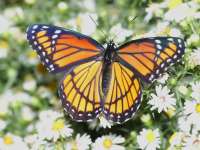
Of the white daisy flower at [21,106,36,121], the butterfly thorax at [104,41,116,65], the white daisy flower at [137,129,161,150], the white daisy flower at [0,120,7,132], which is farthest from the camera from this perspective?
the white daisy flower at [21,106,36,121]

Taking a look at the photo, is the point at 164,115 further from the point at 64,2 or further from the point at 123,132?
the point at 64,2

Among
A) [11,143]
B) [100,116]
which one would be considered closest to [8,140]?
[11,143]

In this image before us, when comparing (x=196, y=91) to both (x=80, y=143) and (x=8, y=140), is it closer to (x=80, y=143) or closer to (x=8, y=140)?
(x=80, y=143)

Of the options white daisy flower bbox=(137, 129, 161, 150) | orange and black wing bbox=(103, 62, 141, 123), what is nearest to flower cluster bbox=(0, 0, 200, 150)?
white daisy flower bbox=(137, 129, 161, 150)

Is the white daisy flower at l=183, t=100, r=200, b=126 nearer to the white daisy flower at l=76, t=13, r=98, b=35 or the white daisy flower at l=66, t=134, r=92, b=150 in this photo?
the white daisy flower at l=66, t=134, r=92, b=150

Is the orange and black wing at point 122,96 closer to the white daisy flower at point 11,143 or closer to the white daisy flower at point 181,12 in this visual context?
the white daisy flower at point 181,12

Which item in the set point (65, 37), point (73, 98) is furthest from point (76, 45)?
point (73, 98)
